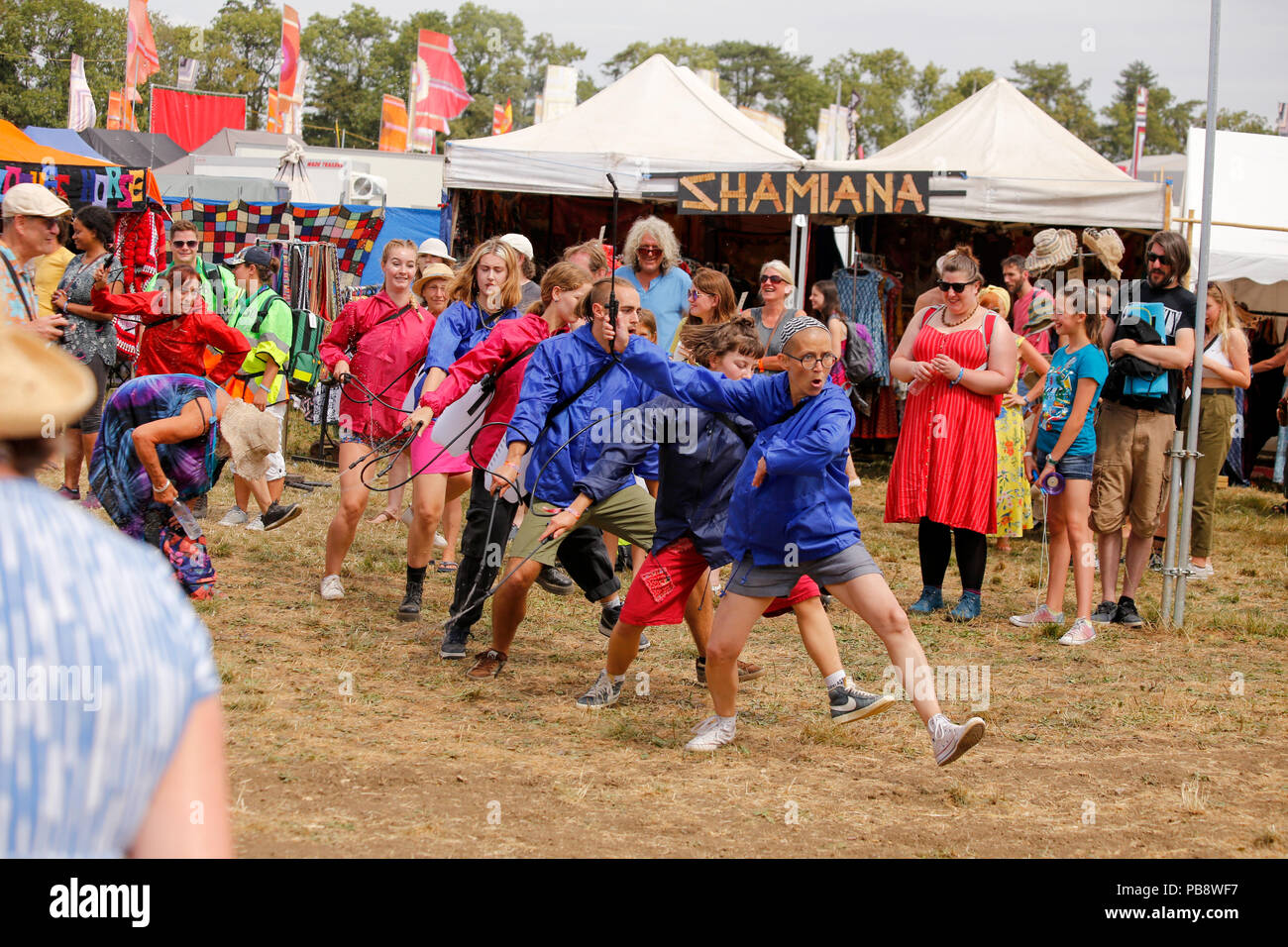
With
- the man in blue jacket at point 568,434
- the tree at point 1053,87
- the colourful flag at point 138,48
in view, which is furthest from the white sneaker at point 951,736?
the tree at point 1053,87

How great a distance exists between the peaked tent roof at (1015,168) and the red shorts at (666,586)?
7.54 metres

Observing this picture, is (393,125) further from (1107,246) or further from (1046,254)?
(1107,246)

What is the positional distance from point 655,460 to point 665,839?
83.2 inches

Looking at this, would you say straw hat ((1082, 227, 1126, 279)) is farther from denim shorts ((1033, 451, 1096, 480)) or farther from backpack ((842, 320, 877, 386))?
backpack ((842, 320, 877, 386))

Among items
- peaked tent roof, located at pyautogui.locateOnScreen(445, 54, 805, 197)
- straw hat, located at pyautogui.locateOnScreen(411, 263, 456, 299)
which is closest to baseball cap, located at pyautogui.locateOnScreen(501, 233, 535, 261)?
straw hat, located at pyautogui.locateOnScreen(411, 263, 456, 299)

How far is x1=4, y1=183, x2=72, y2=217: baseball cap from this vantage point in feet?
24.0

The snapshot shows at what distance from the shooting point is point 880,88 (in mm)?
72812

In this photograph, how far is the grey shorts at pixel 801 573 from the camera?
4.46 metres

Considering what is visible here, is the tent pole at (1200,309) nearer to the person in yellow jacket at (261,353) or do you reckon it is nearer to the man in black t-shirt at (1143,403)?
the man in black t-shirt at (1143,403)

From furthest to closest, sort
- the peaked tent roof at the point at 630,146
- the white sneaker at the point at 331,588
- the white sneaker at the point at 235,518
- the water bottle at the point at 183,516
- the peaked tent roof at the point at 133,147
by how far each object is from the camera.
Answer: the peaked tent roof at the point at 133,147
the peaked tent roof at the point at 630,146
the white sneaker at the point at 235,518
the white sneaker at the point at 331,588
the water bottle at the point at 183,516

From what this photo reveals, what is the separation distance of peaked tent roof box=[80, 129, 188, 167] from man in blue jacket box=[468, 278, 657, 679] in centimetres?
2959

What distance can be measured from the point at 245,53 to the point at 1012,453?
236ft

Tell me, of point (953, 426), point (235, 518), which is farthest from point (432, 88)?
point (953, 426)

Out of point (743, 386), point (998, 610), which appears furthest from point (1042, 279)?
point (743, 386)
